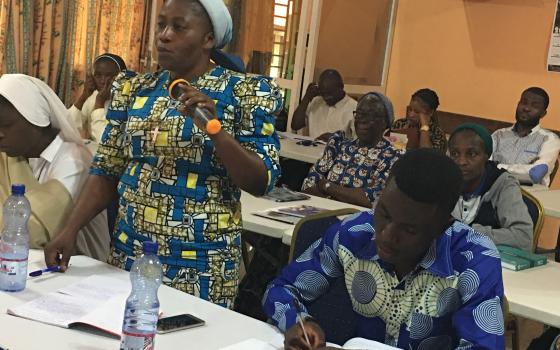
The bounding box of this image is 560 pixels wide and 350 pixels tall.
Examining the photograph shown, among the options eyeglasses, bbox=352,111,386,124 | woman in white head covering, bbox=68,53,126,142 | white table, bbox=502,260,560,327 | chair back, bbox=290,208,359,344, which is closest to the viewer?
chair back, bbox=290,208,359,344

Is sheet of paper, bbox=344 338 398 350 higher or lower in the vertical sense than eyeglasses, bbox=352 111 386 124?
lower

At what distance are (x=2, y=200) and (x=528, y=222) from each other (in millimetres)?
2208

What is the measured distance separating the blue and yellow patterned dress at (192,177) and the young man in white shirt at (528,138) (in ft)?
15.8

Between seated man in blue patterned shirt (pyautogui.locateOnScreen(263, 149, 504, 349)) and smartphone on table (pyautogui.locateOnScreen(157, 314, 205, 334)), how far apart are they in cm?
19

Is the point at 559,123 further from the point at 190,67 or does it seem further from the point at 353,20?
the point at 190,67

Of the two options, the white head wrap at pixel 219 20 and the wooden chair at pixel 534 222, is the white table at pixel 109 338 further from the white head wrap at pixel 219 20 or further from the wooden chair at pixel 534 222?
the wooden chair at pixel 534 222

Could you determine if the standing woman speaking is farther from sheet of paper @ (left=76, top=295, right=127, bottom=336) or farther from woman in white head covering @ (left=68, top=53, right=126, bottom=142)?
woman in white head covering @ (left=68, top=53, right=126, bottom=142)

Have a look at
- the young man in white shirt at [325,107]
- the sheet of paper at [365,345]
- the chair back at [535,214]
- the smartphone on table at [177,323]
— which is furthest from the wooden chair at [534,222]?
the young man in white shirt at [325,107]

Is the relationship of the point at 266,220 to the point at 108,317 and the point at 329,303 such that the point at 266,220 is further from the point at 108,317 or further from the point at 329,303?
the point at 108,317

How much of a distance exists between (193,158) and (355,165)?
8.80 feet

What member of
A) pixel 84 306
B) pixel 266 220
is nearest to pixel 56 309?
pixel 84 306

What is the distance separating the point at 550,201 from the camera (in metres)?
4.88

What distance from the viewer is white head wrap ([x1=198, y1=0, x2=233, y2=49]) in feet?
6.74

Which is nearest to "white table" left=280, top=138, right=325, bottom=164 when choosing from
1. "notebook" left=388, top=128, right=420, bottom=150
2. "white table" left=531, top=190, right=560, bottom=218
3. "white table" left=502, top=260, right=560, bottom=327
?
"notebook" left=388, top=128, right=420, bottom=150
